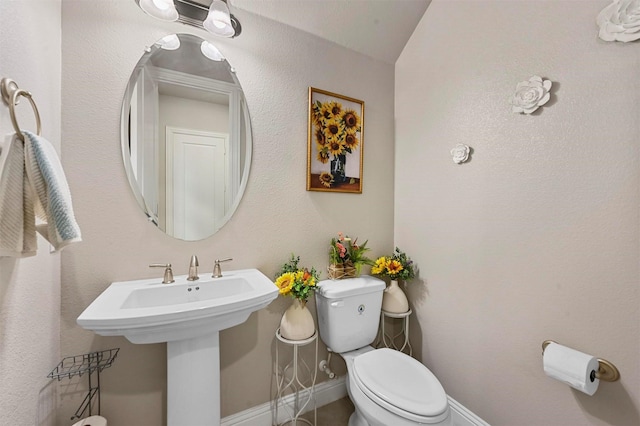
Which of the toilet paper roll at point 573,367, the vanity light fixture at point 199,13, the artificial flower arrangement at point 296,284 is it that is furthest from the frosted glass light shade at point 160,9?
the toilet paper roll at point 573,367

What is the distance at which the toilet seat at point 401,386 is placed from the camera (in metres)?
0.96

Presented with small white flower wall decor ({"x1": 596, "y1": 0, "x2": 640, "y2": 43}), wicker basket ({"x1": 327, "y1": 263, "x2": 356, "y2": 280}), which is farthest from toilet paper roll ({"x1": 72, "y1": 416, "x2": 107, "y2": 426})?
small white flower wall decor ({"x1": 596, "y1": 0, "x2": 640, "y2": 43})

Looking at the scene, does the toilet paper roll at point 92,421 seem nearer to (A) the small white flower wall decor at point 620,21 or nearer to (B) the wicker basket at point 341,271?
(B) the wicker basket at point 341,271

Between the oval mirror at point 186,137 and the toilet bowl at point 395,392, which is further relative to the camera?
the oval mirror at point 186,137

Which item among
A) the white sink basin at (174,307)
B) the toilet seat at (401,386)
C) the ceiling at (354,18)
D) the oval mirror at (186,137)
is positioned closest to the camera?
the white sink basin at (174,307)

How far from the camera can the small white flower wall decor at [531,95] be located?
3.36 ft

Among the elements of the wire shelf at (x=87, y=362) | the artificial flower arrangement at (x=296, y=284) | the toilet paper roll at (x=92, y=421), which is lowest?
the toilet paper roll at (x=92, y=421)

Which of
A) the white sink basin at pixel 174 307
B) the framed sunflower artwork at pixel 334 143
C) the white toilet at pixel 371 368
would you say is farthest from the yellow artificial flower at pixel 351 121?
the white sink basin at pixel 174 307

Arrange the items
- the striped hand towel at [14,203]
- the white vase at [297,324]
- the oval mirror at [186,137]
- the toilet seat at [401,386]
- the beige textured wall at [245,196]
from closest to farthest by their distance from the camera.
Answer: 1. the striped hand towel at [14,203]
2. the toilet seat at [401,386]
3. the beige textured wall at [245,196]
4. the oval mirror at [186,137]
5. the white vase at [297,324]

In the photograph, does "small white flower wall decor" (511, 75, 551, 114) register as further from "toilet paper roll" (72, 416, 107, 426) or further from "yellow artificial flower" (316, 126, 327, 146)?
"toilet paper roll" (72, 416, 107, 426)

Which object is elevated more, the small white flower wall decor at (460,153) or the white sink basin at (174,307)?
the small white flower wall decor at (460,153)

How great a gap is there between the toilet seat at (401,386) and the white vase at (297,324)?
0.28 m

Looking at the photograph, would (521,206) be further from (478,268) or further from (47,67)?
(47,67)

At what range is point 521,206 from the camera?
111 cm
